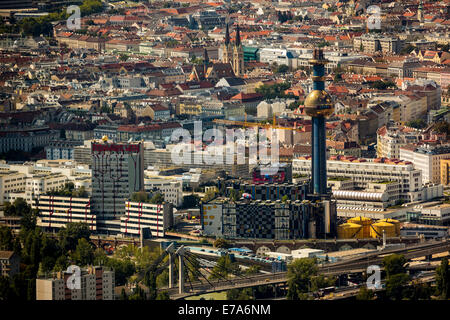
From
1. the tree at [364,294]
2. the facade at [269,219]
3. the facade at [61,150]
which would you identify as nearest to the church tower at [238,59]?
the facade at [61,150]

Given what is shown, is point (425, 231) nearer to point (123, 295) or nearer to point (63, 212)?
point (63, 212)

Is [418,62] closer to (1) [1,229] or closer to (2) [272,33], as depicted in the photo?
(2) [272,33]

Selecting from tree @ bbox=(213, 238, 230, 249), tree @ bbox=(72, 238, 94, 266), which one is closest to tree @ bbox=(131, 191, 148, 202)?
tree @ bbox=(72, 238, 94, 266)

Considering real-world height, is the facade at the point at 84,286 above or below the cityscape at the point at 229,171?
below

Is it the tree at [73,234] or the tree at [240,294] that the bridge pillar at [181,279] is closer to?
the tree at [240,294]

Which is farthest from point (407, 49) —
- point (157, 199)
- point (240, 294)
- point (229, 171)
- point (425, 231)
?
point (240, 294)
